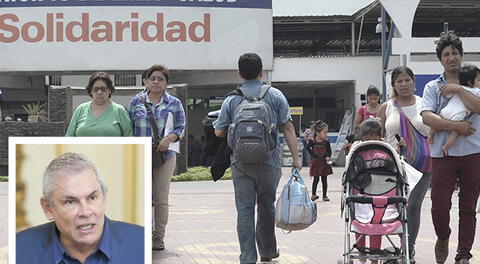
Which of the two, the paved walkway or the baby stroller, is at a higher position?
the baby stroller

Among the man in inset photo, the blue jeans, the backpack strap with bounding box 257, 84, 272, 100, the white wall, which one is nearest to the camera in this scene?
the man in inset photo

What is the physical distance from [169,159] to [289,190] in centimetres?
182

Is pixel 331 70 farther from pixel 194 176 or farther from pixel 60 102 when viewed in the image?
pixel 60 102

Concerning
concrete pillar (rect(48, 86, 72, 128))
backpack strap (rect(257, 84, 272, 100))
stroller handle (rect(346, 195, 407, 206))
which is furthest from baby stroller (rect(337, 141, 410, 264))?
concrete pillar (rect(48, 86, 72, 128))

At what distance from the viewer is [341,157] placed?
31078 millimetres

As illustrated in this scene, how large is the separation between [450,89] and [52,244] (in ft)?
12.2

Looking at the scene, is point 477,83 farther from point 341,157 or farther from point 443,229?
point 341,157

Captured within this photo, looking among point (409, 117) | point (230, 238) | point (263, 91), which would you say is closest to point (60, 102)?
point (230, 238)

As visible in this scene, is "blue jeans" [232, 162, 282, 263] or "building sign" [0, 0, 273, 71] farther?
"building sign" [0, 0, 273, 71]

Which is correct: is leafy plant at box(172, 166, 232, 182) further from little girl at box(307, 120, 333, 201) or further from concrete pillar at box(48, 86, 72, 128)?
little girl at box(307, 120, 333, 201)

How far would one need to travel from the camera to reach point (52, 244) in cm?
341

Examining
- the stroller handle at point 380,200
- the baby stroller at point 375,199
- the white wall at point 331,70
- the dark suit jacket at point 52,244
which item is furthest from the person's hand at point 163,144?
the white wall at point 331,70

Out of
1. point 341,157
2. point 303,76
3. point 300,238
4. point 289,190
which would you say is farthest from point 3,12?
point 289,190

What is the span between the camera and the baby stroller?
5.55 meters
